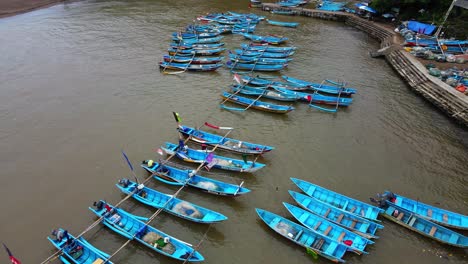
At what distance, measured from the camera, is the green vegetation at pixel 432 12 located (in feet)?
127

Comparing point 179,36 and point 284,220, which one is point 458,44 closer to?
point 284,220

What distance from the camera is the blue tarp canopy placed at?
1593 inches

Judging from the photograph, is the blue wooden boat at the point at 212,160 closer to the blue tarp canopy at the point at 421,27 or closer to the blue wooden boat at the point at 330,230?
the blue wooden boat at the point at 330,230

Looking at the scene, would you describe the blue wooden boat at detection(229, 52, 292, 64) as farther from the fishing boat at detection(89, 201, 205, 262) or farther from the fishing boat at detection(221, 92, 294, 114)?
the fishing boat at detection(89, 201, 205, 262)

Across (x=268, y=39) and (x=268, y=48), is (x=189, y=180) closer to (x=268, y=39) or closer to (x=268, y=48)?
(x=268, y=48)

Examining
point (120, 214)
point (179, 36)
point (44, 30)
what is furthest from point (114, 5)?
point (120, 214)

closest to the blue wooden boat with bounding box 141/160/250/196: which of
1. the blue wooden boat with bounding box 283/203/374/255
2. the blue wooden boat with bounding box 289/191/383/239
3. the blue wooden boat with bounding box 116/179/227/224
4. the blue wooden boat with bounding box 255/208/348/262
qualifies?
the blue wooden boat with bounding box 116/179/227/224

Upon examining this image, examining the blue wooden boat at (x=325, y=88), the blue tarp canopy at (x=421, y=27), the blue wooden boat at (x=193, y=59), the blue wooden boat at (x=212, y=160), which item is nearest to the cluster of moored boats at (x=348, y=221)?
the blue wooden boat at (x=212, y=160)

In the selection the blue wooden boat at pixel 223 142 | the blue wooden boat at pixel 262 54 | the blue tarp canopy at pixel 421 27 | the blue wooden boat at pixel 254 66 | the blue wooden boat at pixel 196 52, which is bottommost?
the blue wooden boat at pixel 223 142

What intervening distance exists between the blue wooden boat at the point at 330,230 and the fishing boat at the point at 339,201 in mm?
1685

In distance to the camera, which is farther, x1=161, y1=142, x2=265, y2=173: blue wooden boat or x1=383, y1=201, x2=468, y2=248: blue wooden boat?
x1=161, y1=142, x2=265, y2=173: blue wooden boat

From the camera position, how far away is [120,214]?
18.1m

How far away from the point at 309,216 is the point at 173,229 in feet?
29.4

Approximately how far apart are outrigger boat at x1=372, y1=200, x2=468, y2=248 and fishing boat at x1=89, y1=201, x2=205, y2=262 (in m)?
12.3
